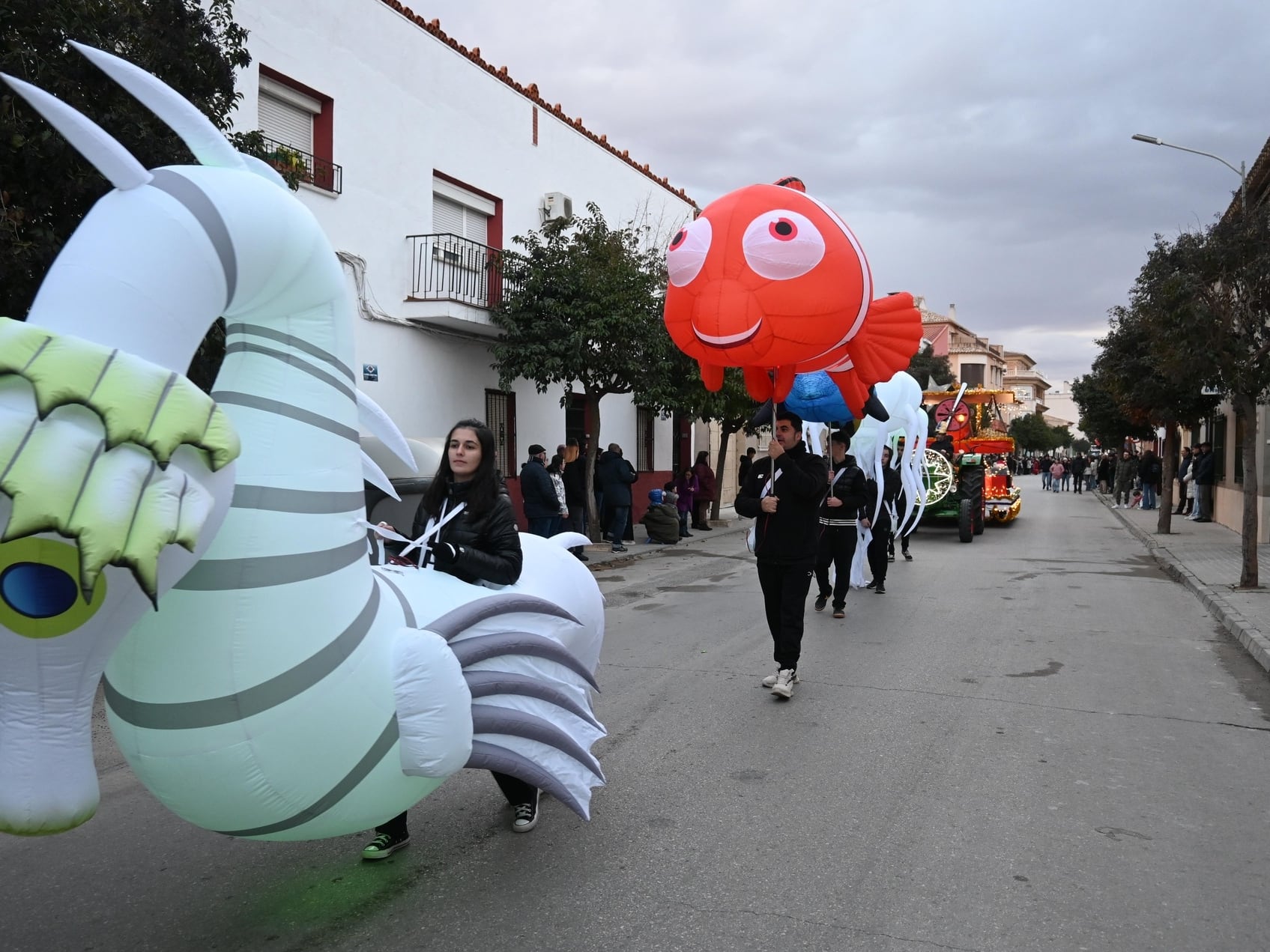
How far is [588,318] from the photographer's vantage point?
12750mm

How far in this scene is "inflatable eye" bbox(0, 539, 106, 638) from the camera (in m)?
1.60

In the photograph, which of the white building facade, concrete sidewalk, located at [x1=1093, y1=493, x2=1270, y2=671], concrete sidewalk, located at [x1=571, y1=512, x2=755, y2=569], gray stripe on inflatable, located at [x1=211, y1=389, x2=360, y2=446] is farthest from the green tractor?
gray stripe on inflatable, located at [x1=211, y1=389, x2=360, y2=446]

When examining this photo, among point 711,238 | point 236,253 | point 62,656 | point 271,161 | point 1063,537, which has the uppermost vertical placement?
point 271,161

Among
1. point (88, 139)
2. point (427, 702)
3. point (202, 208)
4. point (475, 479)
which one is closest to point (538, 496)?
point (475, 479)

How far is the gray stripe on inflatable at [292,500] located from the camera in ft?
6.80

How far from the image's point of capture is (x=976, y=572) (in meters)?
11.6

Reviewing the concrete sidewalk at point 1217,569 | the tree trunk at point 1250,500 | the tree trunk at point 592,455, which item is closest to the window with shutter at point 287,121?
the tree trunk at point 592,455

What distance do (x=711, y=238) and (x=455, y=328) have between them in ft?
28.5

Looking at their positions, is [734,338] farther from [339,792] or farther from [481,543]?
[339,792]

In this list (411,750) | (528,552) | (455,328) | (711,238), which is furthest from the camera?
(455,328)

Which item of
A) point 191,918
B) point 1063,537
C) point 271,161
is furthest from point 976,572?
point 191,918

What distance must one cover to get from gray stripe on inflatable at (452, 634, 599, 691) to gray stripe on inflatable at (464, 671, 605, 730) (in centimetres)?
5

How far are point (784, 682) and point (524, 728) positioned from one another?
307 cm

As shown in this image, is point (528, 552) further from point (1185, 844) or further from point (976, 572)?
point (976, 572)
